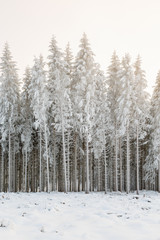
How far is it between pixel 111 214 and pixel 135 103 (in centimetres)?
1701

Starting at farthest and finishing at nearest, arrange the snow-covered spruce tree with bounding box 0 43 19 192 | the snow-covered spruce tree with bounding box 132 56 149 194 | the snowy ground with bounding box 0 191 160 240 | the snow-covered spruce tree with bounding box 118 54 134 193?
the snow-covered spruce tree with bounding box 0 43 19 192 < the snow-covered spruce tree with bounding box 132 56 149 194 < the snow-covered spruce tree with bounding box 118 54 134 193 < the snowy ground with bounding box 0 191 160 240

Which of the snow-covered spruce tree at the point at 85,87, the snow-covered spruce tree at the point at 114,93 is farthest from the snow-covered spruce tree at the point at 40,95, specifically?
the snow-covered spruce tree at the point at 114,93

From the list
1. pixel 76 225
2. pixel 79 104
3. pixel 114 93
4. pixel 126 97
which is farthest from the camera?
pixel 114 93

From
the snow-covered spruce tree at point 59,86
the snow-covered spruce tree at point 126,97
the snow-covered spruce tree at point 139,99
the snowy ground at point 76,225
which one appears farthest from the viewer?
the snow-covered spruce tree at point 139,99

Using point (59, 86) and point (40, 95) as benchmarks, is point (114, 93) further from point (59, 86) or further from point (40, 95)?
point (40, 95)

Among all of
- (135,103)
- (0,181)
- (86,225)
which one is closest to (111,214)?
(86,225)

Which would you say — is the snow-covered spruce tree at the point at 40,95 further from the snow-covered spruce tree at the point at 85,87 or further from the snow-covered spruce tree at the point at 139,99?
the snow-covered spruce tree at the point at 139,99

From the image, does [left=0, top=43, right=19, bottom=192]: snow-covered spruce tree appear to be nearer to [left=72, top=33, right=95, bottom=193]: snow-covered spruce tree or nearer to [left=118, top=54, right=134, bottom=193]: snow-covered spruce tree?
[left=72, top=33, right=95, bottom=193]: snow-covered spruce tree

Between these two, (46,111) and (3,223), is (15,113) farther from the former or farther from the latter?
(3,223)

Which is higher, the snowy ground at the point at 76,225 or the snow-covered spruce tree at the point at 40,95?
the snow-covered spruce tree at the point at 40,95

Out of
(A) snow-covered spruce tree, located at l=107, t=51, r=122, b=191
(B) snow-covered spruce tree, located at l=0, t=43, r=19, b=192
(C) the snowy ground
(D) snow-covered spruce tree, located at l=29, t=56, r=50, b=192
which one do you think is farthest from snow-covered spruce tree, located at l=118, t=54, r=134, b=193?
(C) the snowy ground

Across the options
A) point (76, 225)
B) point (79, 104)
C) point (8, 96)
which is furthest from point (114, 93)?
point (76, 225)

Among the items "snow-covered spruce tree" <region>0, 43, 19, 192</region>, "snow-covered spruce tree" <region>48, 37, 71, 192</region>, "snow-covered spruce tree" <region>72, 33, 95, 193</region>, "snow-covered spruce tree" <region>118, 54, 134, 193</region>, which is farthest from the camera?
"snow-covered spruce tree" <region>0, 43, 19, 192</region>

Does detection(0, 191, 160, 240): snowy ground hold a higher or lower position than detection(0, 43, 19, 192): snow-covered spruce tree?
lower
